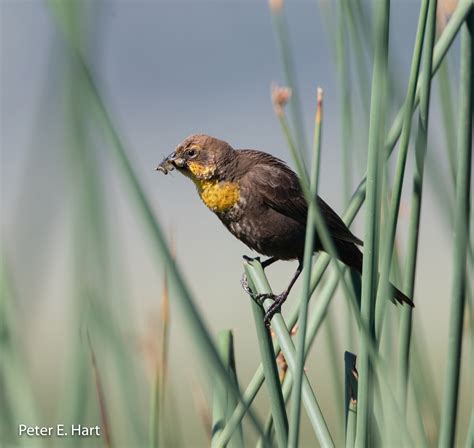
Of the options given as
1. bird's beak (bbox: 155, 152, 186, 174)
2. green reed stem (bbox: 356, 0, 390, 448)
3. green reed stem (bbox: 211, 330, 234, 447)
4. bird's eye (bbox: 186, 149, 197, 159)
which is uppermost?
bird's eye (bbox: 186, 149, 197, 159)

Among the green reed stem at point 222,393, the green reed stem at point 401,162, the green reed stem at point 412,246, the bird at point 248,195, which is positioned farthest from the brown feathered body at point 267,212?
the green reed stem at point 401,162

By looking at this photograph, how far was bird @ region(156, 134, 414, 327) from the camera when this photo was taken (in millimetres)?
2893

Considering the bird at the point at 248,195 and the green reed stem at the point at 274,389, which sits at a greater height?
the bird at the point at 248,195

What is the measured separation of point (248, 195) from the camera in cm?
291

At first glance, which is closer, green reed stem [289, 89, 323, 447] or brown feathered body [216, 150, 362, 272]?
green reed stem [289, 89, 323, 447]

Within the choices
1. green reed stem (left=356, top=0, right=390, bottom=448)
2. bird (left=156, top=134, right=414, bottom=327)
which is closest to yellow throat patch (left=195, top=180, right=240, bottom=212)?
bird (left=156, top=134, right=414, bottom=327)

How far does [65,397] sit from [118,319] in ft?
0.62

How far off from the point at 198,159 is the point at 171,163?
0.36ft

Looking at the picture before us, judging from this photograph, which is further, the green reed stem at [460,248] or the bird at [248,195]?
the bird at [248,195]

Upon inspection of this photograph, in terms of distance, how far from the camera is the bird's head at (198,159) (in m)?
2.94

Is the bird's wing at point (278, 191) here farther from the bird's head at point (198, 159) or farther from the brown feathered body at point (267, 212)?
the bird's head at point (198, 159)

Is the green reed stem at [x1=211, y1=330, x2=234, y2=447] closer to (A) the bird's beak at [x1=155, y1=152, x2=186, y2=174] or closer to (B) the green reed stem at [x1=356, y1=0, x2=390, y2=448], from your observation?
(B) the green reed stem at [x1=356, y1=0, x2=390, y2=448]

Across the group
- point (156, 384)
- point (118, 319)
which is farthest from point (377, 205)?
point (156, 384)

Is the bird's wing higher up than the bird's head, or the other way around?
the bird's head
